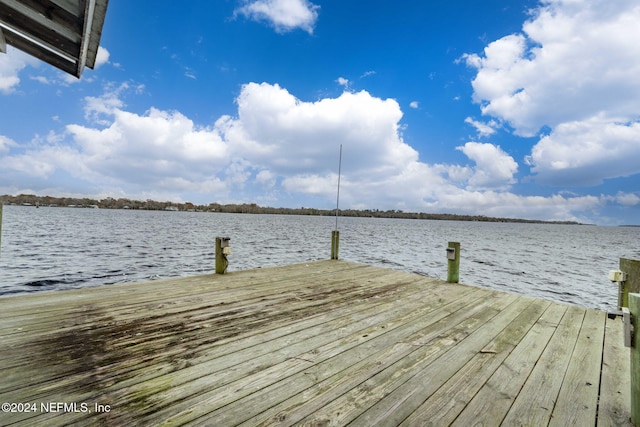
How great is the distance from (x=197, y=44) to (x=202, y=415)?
65.3 feet

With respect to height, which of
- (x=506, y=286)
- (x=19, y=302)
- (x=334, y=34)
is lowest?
(x=506, y=286)

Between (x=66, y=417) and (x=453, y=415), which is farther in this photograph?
(x=453, y=415)

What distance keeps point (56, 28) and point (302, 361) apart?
3.23m

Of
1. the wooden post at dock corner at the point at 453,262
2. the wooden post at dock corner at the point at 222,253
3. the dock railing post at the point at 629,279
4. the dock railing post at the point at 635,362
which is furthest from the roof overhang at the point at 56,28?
the dock railing post at the point at 629,279

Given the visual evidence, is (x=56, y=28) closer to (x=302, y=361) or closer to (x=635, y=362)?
(x=302, y=361)

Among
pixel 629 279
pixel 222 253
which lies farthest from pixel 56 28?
pixel 629 279

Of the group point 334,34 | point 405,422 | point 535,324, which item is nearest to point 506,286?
point 535,324

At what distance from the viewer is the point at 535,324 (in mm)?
3648

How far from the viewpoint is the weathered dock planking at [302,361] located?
1.82 m

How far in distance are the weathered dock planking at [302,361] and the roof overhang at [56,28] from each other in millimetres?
2496

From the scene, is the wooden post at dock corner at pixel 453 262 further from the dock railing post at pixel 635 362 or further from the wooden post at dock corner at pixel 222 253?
the wooden post at dock corner at pixel 222 253

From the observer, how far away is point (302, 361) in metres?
2.44

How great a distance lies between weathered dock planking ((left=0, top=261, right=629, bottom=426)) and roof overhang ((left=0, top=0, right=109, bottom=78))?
8.19ft

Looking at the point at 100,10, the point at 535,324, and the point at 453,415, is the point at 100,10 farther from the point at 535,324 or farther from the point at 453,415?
the point at 535,324
